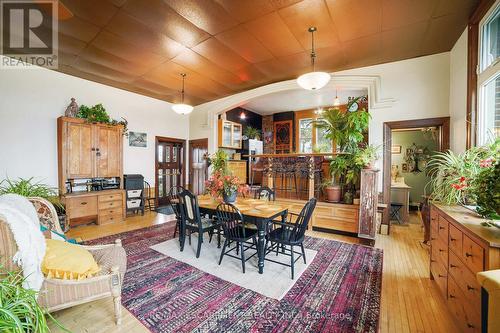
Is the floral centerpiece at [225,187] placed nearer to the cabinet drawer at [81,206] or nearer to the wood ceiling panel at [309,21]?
the wood ceiling panel at [309,21]

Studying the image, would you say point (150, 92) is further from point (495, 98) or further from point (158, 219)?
point (495, 98)

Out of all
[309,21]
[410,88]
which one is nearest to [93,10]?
[309,21]

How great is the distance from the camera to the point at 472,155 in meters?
2.03

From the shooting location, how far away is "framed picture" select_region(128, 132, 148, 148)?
5.60 metres

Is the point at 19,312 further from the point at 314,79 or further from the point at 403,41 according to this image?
the point at 403,41

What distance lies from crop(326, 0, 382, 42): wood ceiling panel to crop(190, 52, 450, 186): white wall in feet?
4.19

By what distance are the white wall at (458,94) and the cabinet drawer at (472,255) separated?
7.13 ft

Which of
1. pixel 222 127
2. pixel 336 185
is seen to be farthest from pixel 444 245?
pixel 222 127

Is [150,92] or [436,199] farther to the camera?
[150,92]

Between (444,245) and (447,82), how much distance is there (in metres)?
3.04

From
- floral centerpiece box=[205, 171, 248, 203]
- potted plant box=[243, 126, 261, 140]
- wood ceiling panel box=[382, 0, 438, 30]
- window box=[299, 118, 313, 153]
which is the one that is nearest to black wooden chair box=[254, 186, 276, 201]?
floral centerpiece box=[205, 171, 248, 203]

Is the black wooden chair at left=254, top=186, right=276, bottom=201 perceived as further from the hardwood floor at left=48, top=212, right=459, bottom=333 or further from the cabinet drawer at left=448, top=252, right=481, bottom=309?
the cabinet drawer at left=448, top=252, right=481, bottom=309

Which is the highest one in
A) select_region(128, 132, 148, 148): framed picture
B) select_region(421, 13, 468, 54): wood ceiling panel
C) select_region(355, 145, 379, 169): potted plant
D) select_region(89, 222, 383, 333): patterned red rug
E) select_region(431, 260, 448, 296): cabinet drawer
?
select_region(421, 13, 468, 54): wood ceiling panel

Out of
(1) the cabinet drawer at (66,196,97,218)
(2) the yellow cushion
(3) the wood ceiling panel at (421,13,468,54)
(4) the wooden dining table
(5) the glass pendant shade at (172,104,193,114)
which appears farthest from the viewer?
(5) the glass pendant shade at (172,104,193,114)
